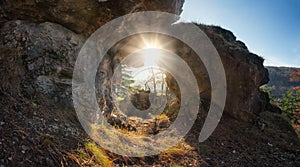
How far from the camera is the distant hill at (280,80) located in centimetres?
5175

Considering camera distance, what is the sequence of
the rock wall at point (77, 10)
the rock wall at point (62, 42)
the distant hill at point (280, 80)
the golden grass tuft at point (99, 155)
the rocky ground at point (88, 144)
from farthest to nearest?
the distant hill at point (280, 80) < the rock wall at point (77, 10) < the rock wall at point (62, 42) < the golden grass tuft at point (99, 155) < the rocky ground at point (88, 144)

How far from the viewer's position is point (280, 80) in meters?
54.1

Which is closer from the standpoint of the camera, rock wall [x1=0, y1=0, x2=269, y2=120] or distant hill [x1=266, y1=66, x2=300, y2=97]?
rock wall [x1=0, y1=0, x2=269, y2=120]

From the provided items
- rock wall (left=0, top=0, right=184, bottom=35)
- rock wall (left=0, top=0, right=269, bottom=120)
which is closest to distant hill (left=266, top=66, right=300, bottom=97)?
rock wall (left=0, top=0, right=269, bottom=120)

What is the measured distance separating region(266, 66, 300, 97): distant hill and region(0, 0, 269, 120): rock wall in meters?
52.3

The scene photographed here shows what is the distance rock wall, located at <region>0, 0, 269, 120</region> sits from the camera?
441 centimetres

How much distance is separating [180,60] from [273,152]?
15.4 feet

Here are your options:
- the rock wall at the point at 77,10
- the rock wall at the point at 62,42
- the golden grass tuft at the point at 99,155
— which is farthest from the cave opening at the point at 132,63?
the golden grass tuft at the point at 99,155

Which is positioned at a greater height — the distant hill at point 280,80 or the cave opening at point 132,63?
the distant hill at point 280,80

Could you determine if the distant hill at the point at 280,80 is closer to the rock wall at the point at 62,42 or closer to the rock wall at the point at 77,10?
the rock wall at the point at 62,42

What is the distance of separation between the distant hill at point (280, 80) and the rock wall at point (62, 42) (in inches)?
2060

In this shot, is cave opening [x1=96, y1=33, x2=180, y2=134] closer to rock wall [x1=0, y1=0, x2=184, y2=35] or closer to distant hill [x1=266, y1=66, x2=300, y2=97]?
rock wall [x1=0, y1=0, x2=184, y2=35]

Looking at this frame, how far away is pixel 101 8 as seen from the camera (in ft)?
18.7

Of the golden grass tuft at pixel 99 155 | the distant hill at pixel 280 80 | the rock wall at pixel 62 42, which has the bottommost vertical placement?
the golden grass tuft at pixel 99 155
